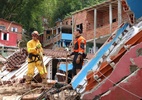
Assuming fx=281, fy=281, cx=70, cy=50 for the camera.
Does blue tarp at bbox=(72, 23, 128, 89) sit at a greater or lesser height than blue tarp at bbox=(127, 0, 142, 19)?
lesser

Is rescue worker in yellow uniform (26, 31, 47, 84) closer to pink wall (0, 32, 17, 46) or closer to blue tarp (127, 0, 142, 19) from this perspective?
blue tarp (127, 0, 142, 19)

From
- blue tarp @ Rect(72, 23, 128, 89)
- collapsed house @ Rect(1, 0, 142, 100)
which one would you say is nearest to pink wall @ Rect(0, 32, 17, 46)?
blue tarp @ Rect(72, 23, 128, 89)

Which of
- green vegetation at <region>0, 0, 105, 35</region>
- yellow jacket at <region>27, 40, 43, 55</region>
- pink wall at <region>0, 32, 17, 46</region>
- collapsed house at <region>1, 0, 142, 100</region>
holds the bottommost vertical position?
collapsed house at <region>1, 0, 142, 100</region>

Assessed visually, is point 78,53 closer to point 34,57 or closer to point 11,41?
point 34,57

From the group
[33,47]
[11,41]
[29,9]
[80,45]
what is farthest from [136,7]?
[29,9]

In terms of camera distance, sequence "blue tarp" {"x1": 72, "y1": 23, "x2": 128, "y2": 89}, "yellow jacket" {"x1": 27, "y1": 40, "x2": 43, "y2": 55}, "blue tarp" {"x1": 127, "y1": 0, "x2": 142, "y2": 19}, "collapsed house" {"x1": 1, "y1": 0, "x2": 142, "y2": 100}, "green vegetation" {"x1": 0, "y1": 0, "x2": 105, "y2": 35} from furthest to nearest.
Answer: "green vegetation" {"x1": 0, "y1": 0, "x2": 105, "y2": 35}, "yellow jacket" {"x1": 27, "y1": 40, "x2": 43, "y2": 55}, "blue tarp" {"x1": 127, "y1": 0, "x2": 142, "y2": 19}, "blue tarp" {"x1": 72, "y1": 23, "x2": 128, "y2": 89}, "collapsed house" {"x1": 1, "y1": 0, "x2": 142, "y2": 100}

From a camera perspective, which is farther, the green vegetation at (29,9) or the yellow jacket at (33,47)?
the green vegetation at (29,9)

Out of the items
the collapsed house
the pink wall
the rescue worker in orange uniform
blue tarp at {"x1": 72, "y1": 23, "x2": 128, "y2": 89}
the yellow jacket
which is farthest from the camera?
the pink wall

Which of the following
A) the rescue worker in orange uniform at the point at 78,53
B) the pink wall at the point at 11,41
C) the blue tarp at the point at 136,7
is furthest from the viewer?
the pink wall at the point at 11,41

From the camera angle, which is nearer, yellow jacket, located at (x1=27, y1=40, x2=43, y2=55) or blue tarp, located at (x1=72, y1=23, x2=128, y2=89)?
blue tarp, located at (x1=72, y1=23, x2=128, y2=89)

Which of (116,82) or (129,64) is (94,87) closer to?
(116,82)

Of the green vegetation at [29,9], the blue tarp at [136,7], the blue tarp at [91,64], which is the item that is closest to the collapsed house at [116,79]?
the blue tarp at [91,64]

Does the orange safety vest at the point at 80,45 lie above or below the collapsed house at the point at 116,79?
above

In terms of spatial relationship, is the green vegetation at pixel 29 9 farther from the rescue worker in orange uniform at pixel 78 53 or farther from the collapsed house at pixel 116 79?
the collapsed house at pixel 116 79
